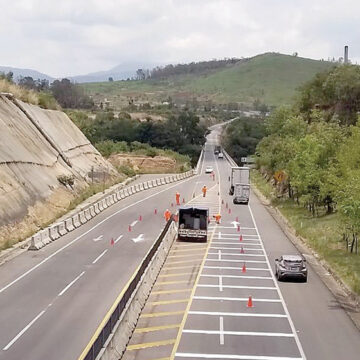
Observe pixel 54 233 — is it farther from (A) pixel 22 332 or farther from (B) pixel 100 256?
(A) pixel 22 332

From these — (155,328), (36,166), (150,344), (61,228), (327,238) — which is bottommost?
(327,238)

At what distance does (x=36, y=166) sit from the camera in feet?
191

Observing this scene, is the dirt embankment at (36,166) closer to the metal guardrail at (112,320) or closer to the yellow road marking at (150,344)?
the metal guardrail at (112,320)

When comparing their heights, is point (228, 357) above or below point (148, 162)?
above

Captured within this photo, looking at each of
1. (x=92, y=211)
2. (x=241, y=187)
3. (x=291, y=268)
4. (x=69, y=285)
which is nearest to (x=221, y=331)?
(x=69, y=285)

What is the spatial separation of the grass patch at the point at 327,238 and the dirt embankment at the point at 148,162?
4747cm

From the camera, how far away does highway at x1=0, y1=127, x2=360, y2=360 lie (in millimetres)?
21562

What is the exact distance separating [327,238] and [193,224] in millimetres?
8448

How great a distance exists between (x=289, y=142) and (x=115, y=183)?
21714 mm

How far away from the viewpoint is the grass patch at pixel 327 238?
33875 mm

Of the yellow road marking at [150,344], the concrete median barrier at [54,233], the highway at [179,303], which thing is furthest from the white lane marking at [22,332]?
the concrete median barrier at [54,233]

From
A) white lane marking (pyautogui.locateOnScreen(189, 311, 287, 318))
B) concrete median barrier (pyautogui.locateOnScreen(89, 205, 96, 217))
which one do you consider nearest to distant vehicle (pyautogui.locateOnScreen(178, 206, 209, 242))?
concrete median barrier (pyautogui.locateOnScreen(89, 205, 96, 217))

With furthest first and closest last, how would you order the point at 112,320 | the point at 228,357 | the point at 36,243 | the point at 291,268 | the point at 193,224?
the point at 193,224, the point at 36,243, the point at 291,268, the point at 228,357, the point at 112,320

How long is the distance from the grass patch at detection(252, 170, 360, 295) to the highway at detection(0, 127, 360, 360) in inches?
56.7
